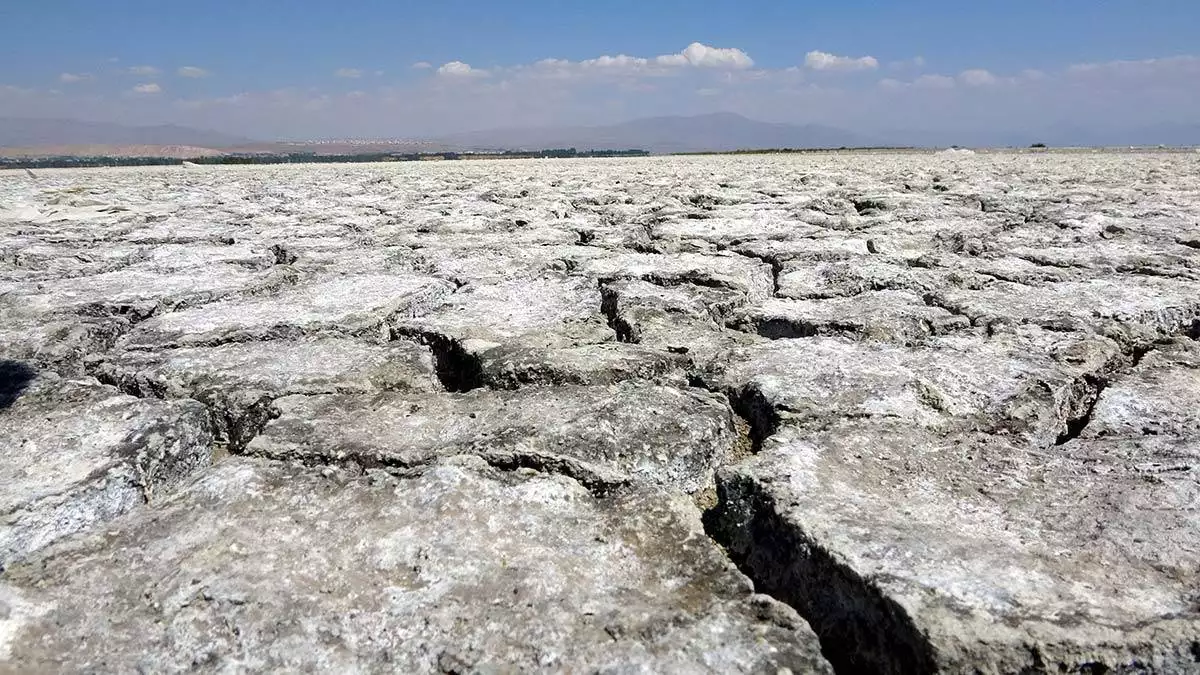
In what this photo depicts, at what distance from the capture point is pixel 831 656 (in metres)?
0.66

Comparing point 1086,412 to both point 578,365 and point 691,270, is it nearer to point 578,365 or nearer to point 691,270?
point 578,365

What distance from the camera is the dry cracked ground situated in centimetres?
65

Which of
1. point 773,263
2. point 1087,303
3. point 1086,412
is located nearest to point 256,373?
point 1086,412

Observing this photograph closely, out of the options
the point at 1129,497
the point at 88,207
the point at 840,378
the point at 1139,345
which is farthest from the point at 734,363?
the point at 88,207

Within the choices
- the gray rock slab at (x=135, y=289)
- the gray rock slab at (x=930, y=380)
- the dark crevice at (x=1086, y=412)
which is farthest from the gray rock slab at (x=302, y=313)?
the dark crevice at (x=1086, y=412)

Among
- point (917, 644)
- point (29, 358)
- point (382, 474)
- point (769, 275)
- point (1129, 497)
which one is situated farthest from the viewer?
point (769, 275)

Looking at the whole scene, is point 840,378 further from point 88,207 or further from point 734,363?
point 88,207

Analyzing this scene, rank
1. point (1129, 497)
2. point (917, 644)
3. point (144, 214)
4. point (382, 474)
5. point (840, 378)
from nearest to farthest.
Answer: point (917, 644) → point (1129, 497) → point (382, 474) → point (840, 378) → point (144, 214)

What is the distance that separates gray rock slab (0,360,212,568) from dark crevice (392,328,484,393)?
409 mm

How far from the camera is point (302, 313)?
1657 millimetres

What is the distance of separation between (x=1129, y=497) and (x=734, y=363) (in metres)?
0.60

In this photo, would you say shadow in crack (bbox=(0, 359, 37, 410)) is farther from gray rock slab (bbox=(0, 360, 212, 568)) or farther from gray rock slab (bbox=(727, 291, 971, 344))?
gray rock slab (bbox=(727, 291, 971, 344))

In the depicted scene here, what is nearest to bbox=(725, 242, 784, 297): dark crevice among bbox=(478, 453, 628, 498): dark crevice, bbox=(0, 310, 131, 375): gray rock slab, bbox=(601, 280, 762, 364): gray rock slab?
bbox=(601, 280, 762, 364): gray rock slab

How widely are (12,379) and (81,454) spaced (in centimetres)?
42
